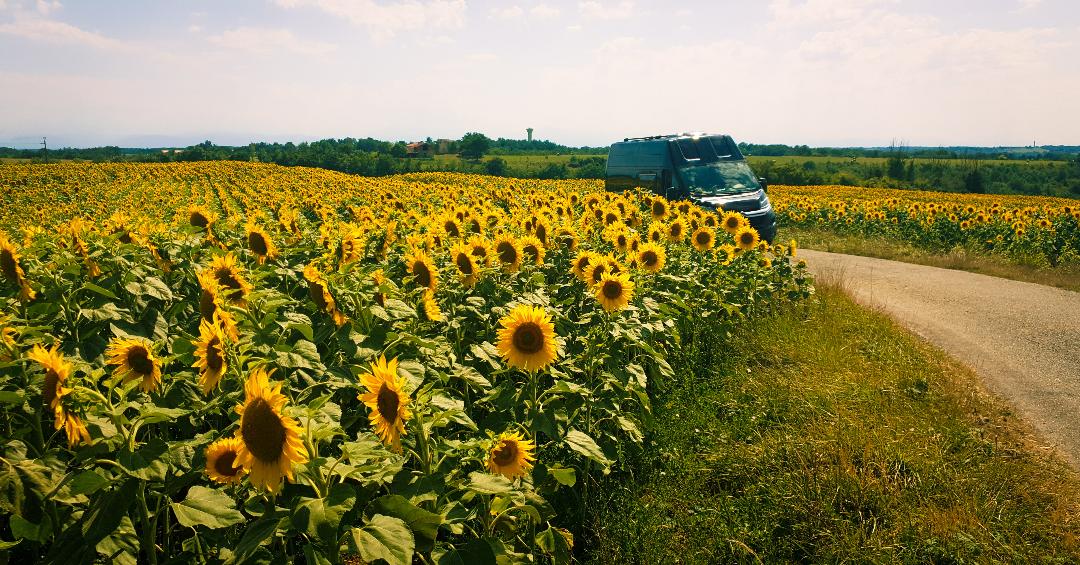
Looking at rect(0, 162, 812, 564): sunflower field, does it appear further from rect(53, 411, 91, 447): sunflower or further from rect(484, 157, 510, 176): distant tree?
rect(484, 157, 510, 176): distant tree

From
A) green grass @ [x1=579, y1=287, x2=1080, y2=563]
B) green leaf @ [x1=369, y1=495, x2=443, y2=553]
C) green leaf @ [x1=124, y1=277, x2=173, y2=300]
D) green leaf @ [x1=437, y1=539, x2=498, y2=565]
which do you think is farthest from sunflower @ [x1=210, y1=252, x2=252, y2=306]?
green grass @ [x1=579, y1=287, x2=1080, y2=563]

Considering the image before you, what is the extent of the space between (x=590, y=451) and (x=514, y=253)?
2163 mm

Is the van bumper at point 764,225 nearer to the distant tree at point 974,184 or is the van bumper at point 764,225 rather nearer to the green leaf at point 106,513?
the green leaf at point 106,513

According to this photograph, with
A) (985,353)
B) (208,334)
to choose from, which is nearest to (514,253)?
(208,334)

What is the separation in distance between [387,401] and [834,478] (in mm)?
3238

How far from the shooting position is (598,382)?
4109 mm

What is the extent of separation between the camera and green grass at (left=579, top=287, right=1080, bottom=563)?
136 inches

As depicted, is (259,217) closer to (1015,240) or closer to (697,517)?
(697,517)

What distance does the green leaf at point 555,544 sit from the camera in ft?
9.11

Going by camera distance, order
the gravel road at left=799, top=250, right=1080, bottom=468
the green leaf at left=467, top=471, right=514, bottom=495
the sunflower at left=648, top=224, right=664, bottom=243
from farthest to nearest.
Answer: the sunflower at left=648, top=224, right=664, bottom=243 < the gravel road at left=799, top=250, right=1080, bottom=468 < the green leaf at left=467, top=471, right=514, bottom=495

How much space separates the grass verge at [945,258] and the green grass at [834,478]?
329 inches

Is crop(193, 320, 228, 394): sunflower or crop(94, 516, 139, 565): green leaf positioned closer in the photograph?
crop(94, 516, 139, 565): green leaf

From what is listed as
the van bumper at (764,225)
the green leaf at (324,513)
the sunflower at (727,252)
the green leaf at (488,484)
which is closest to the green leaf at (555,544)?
the green leaf at (488,484)

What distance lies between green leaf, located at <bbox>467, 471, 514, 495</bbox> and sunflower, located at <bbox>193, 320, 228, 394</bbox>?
103 centimetres
